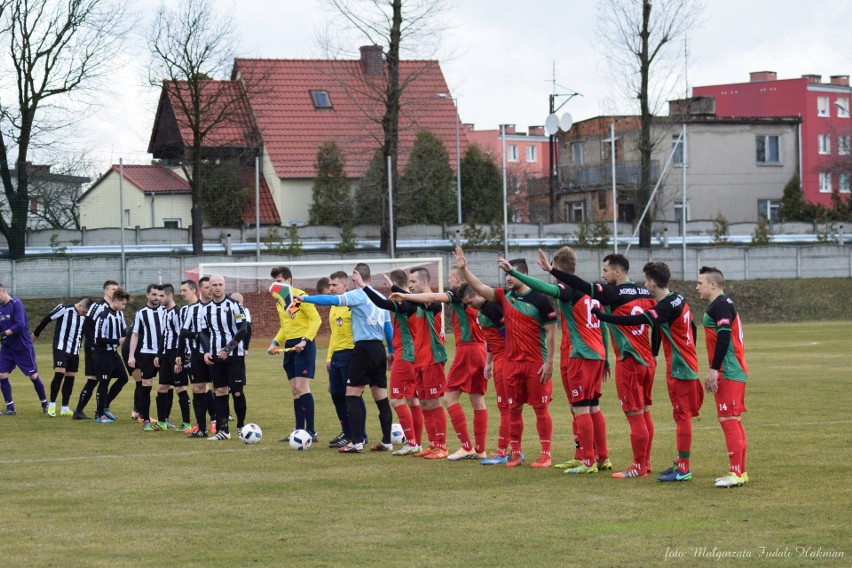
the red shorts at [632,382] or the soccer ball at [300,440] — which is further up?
the red shorts at [632,382]

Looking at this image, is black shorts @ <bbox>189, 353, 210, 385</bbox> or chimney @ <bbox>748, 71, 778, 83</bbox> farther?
chimney @ <bbox>748, 71, 778, 83</bbox>

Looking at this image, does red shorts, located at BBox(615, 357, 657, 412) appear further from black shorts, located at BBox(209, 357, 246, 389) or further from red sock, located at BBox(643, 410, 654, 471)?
black shorts, located at BBox(209, 357, 246, 389)

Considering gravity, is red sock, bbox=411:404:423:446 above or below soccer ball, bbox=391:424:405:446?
above

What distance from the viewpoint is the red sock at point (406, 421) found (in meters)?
12.7

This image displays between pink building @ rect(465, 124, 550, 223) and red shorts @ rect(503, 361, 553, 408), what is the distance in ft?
140

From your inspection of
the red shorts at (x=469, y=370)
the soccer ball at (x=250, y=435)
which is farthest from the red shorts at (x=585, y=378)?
the soccer ball at (x=250, y=435)

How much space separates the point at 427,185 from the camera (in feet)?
147

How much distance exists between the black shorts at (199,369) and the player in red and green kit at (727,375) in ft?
23.6

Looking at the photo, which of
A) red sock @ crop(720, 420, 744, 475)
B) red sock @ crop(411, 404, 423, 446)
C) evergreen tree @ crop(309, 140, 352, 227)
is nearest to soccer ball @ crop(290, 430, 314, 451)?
red sock @ crop(411, 404, 423, 446)

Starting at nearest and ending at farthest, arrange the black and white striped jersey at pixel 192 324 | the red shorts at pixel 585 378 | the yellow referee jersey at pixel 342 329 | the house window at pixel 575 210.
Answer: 1. the red shorts at pixel 585 378
2. the yellow referee jersey at pixel 342 329
3. the black and white striped jersey at pixel 192 324
4. the house window at pixel 575 210

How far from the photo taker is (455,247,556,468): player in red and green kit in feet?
37.2

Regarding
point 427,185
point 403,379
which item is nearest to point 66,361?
point 403,379

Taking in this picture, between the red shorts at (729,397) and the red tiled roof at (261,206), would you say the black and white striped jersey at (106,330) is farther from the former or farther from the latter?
the red tiled roof at (261,206)

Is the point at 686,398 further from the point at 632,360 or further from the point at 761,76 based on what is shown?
the point at 761,76
